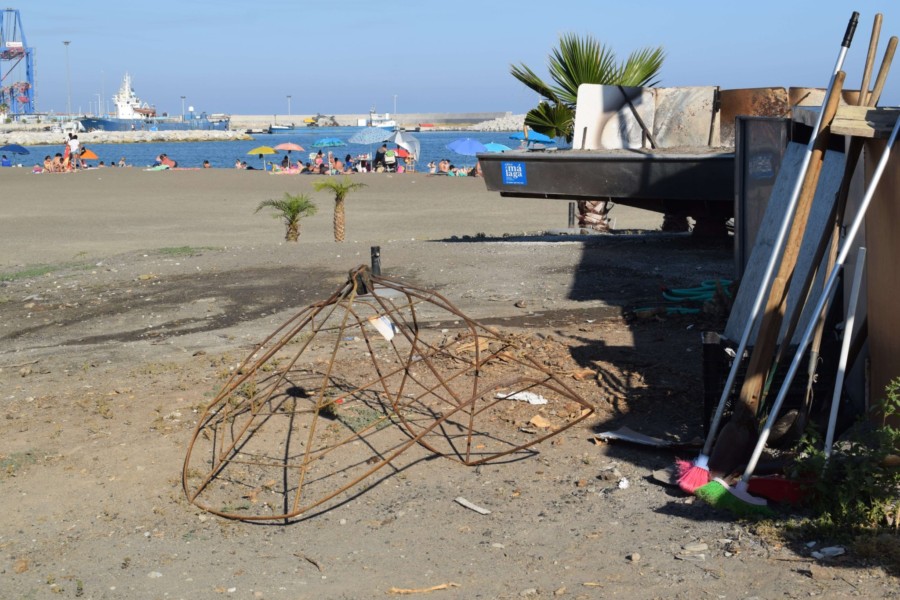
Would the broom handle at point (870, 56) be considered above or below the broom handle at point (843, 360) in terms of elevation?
above

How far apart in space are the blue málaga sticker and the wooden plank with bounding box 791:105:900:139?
22.6 feet

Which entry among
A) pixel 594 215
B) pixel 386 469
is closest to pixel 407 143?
pixel 594 215

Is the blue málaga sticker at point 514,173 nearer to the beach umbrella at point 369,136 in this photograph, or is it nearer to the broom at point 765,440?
the broom at point 765,440

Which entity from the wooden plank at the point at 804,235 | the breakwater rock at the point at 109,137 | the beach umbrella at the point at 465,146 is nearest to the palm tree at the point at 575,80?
the wooden plank at the point at 804,235

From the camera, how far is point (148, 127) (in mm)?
134625

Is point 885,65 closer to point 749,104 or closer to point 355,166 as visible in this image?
point 749,104

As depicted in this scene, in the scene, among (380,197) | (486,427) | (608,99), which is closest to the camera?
(486,427)

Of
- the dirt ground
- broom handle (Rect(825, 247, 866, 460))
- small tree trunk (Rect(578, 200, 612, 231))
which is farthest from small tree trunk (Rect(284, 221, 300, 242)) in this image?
broom handle (Rect(825, 247, 866, 460))

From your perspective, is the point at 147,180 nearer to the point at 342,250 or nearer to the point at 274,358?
the point at 342,250

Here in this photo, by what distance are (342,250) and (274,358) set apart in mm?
5518

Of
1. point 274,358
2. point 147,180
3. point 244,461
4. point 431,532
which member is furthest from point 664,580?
point 147,180

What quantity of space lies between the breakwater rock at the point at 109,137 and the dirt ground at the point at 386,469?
253 feet

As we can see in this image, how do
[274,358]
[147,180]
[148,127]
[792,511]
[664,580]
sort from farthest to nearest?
[148,127]
[147,180]
[274,358]
[792,511]
[664,580]

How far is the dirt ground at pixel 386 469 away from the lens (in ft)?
12.6
